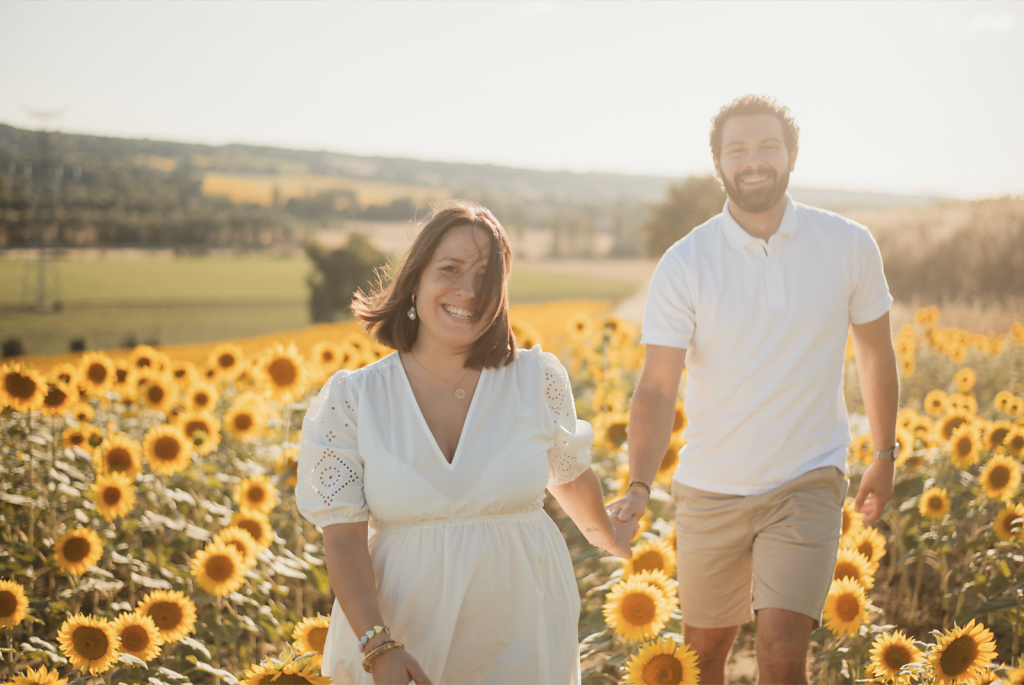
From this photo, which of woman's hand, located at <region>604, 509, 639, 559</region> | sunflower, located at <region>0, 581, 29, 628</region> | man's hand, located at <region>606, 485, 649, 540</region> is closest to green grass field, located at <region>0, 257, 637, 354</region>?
man's hand, located at <region>606, 485, 649, 540</region>

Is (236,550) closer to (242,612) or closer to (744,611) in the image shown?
(242,612)

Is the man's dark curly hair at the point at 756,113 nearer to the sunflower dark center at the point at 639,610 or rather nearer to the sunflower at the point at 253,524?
the sunflower dark center at the point at 639,610

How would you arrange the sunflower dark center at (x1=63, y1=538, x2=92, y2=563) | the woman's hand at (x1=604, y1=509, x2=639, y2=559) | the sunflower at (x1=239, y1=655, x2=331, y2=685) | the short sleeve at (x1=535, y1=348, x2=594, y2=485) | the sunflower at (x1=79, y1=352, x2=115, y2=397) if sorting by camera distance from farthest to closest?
the sunflower at (x1=79, y1=352, x2=115, y2=397)
the sunflower dark center at (x1=63, y1=538, x2=92, y2=563)
the woman's hand at (x1=604, y1=509, x2=639, y2=559)
the short sleeve at (x1=535, y1=348, x2=594, y2=485)
the sunflower at (x1=239, y1=655, x2=331, y2=685)

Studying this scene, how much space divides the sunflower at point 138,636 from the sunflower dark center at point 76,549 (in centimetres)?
71

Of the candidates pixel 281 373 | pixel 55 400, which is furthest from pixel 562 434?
pixel 55 400

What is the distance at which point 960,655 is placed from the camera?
2088mm

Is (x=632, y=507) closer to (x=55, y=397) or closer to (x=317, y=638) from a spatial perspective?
(x=317, y=638)

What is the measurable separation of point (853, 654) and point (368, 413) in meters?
1.97

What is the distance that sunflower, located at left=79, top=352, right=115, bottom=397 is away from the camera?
4.55 metres

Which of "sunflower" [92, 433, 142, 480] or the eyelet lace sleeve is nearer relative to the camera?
the eyelet lace sleeve

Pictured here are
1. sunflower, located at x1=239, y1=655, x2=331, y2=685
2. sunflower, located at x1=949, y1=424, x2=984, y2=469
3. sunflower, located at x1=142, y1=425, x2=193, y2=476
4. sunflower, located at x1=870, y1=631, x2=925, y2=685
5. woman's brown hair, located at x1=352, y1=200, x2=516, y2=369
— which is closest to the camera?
sunflower, located at x1=239, y1=655, x2=331, y2=685

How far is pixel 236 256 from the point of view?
16.5m

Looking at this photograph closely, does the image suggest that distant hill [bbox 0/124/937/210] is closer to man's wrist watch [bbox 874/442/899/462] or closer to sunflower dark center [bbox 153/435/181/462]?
sunflower dark center [bbox 153/435/181/462]

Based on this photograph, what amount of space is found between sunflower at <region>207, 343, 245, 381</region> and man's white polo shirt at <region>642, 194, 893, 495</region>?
341cm
